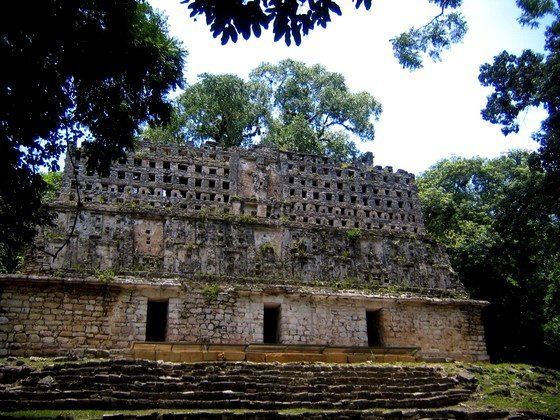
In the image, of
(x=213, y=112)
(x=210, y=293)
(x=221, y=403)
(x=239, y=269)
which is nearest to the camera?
(x=221, y=403)

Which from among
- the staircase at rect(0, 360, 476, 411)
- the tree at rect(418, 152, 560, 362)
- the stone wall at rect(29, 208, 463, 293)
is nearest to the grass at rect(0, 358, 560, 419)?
the staircase at rect(0, 360, 476, 411)

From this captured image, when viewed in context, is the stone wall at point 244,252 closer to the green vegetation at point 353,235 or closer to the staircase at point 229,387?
the green vegetation at point 353,235

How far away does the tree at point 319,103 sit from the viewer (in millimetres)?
31688

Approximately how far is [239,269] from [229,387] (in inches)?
270

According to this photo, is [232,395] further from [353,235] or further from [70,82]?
[353,235]

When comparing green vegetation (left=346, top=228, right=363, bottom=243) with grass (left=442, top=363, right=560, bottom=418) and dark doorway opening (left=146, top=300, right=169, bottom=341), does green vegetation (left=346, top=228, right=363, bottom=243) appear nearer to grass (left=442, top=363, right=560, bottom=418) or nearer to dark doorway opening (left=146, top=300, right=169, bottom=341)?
grass (left=442, top=363, right=560, bottom=418)

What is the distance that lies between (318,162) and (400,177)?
3.86 metres

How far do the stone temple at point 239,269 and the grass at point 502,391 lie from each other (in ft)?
5.78

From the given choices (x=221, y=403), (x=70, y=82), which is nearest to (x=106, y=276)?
(x=221, y=403)

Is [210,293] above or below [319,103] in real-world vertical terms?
below

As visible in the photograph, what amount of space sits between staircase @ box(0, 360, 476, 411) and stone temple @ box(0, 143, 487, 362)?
4.33ft

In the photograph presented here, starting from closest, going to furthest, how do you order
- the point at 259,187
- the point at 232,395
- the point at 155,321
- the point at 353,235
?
the point at 232,395 < the point at 155,321 < the point at 353,235 < the point at 259,187

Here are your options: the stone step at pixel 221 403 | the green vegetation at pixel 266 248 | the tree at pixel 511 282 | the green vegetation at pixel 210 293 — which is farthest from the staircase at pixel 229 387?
the tree at pixel 511 282

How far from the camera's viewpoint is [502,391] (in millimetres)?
14320
